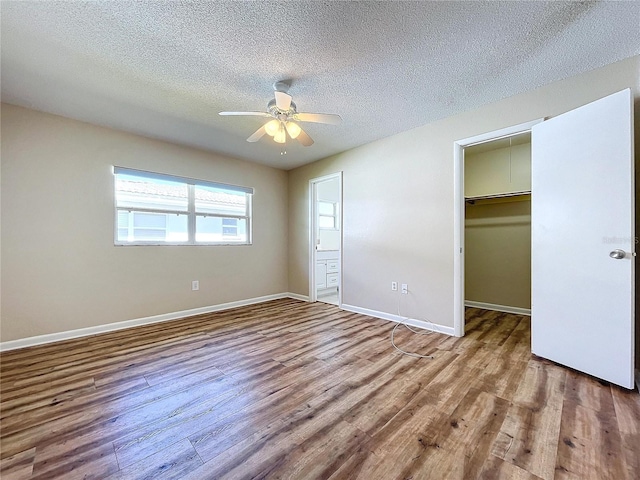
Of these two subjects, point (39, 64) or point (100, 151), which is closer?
point (39, 64)

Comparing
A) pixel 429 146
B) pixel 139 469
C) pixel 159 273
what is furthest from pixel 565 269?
pixel 159 273

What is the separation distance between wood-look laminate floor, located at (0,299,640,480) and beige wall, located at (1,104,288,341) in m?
0.51

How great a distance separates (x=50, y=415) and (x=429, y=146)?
399 centimetres

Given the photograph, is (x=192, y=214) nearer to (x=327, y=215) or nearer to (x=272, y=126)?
(x=272, y=126)

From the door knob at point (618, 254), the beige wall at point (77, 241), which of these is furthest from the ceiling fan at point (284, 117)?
the door knob at point (618, 254)

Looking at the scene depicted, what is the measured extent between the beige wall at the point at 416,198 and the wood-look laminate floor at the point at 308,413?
82 centimetres

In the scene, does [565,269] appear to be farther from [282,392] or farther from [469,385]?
[282,392]

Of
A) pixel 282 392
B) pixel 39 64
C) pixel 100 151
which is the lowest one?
pixel 282 392

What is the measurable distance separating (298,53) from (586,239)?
258 centimetres

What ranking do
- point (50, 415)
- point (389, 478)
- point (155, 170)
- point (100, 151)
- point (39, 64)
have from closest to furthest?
point (389, 478), point (50, 415), point (39, 64), point (100, 151), point (155, 170)

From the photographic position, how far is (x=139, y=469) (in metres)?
1.20

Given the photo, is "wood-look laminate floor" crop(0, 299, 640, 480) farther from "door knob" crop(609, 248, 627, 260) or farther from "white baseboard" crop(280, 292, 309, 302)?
"white baseboard" crop(280, 292, 309, 302)

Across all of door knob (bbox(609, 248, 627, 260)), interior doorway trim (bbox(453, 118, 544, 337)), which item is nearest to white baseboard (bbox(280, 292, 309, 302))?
interior doorway trim (bbox(453, 118, 544, 337))

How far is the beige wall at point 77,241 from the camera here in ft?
8.52
